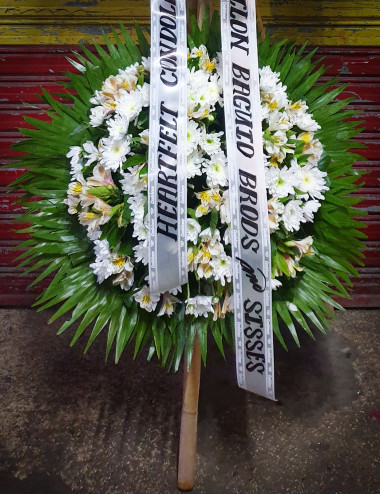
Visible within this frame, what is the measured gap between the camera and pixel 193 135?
1.21 meters

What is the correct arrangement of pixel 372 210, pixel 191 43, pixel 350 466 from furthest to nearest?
pixel 372 210, pixel 350 466, pixel 191 43

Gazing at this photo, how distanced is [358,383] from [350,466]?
469 mm

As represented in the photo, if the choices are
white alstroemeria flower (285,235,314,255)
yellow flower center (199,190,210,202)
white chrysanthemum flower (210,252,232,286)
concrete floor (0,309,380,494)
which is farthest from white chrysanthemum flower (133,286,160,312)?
concrete floor (0,309,380,494)

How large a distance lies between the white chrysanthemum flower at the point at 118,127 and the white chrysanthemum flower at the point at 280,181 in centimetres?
38

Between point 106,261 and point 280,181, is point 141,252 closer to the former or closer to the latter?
point 106,261

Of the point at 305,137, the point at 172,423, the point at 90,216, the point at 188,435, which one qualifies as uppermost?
the point at 305,137

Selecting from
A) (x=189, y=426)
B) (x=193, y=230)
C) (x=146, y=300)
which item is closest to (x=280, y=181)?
(x=193, y=230)

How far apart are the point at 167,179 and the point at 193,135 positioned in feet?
0.45

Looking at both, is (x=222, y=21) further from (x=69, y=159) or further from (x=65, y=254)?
(x=65, y=254)

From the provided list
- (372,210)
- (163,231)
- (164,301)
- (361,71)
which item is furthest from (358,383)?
(361,71)

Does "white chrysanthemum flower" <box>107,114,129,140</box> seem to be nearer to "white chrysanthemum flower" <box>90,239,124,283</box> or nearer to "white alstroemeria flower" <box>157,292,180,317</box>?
"white chrysanthemum flower" <box>90,239,124,283</box>

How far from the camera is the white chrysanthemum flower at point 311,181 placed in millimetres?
1284

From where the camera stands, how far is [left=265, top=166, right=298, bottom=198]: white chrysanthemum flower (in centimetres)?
125

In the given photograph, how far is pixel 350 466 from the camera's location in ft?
5.21
